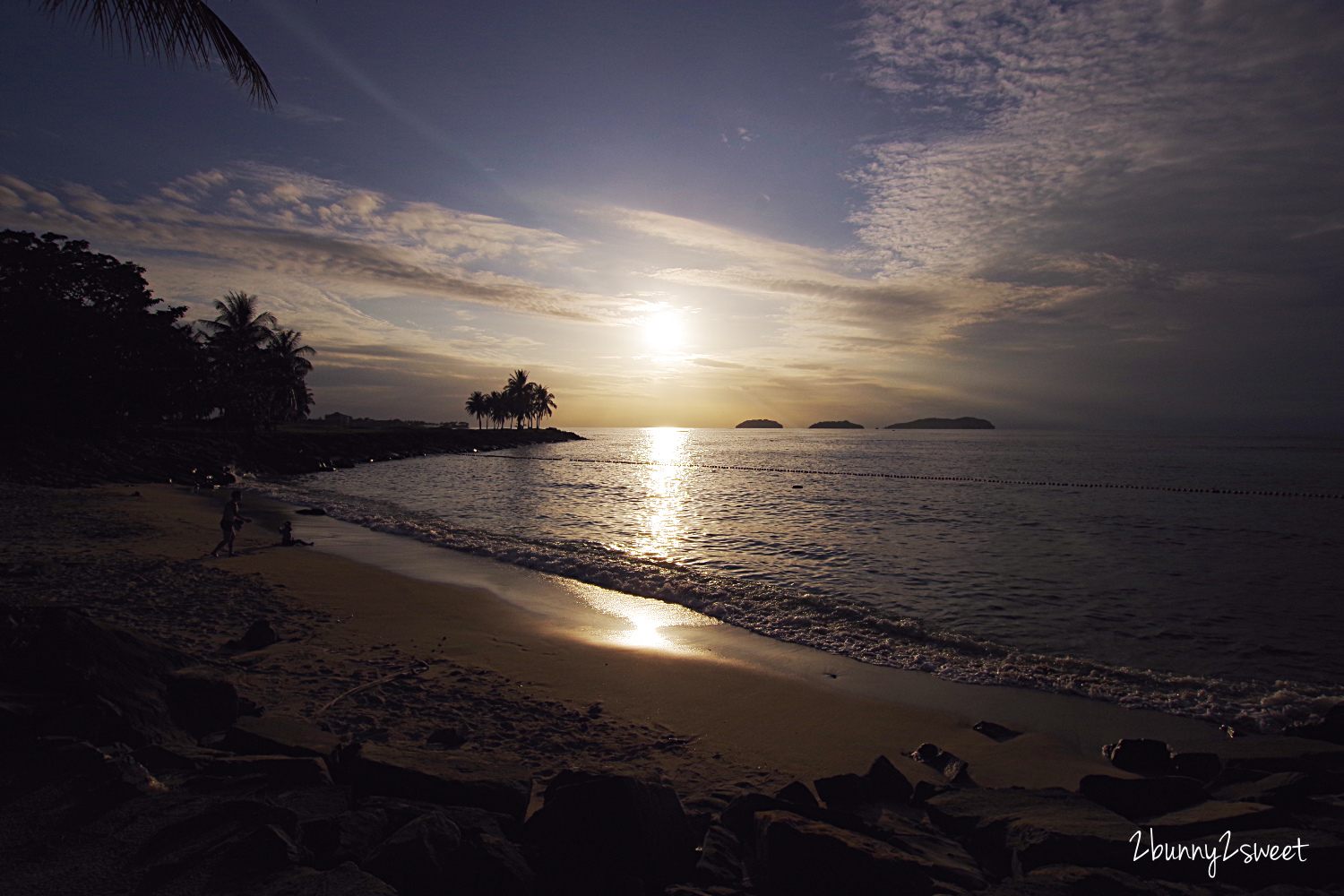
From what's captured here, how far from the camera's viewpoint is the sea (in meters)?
→ 9.52

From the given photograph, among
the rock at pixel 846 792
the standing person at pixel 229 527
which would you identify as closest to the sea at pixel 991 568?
the rock at pixel 846 792

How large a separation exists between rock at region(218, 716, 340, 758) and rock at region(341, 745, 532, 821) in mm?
403

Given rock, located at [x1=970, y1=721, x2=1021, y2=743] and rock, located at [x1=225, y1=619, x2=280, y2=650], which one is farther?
rock, located at [x1=225, y1=619, x2=280, y2=650]

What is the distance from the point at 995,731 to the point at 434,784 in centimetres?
636

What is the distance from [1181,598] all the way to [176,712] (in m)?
18.4

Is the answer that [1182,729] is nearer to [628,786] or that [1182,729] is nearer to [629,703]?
[629,703]

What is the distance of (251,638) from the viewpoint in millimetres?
8305

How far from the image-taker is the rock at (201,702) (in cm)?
506

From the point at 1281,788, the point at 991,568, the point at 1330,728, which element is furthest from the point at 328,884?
the point at 991,568

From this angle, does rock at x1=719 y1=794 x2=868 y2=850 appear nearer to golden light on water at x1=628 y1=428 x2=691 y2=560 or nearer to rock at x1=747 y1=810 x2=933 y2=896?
rock at x1=747 y1=810 x2=933 y2=896

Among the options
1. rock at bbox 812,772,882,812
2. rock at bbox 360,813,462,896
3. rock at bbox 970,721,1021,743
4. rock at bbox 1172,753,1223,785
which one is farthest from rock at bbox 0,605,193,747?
rock at bbox 1172,753,1223,785

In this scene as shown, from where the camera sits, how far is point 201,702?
522cm

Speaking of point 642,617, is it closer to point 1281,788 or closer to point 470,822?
point 470,822

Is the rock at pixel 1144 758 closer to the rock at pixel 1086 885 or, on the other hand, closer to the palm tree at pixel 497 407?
the rock at pixel 1086 885
